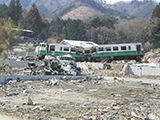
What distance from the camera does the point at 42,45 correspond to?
22750 mm

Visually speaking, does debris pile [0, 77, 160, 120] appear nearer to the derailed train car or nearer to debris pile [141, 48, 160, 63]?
debris pile [141, 48, 160, 63]

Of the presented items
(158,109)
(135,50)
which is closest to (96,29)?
(135,50)

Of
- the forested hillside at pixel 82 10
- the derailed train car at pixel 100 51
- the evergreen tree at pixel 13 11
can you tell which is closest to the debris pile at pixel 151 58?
the derailed train car at pixel 100 51

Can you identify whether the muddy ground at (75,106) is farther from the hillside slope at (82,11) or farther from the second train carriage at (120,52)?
the hillside slope at (82,11)

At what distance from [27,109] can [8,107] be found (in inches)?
25.8

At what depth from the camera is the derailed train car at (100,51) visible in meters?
21.9

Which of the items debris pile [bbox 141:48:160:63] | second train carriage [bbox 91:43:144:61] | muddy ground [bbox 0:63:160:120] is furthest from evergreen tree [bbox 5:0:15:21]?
muddy ground [bbox 0:63:160:120]

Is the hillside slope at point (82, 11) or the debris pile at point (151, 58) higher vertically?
the hillside slope at point (82, 11)

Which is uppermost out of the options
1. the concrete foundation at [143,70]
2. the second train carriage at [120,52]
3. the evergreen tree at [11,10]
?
the evergreen tree at [11,10]

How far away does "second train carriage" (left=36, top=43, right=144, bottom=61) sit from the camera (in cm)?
2194

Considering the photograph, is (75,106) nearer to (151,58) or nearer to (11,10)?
(151,58)

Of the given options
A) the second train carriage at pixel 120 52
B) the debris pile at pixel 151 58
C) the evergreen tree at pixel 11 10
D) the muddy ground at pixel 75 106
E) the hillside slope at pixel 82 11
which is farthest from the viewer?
the hillside slope at pixel 82 11

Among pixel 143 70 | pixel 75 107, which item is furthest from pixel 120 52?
pixel 75 107

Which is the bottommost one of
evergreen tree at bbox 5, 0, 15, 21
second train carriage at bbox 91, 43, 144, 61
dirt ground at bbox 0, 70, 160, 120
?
dirt ground at bbox 0, 70, 160, 120
